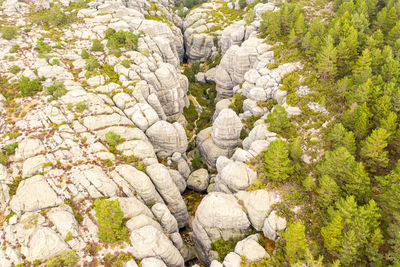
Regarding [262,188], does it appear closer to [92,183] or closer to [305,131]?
[305,131]

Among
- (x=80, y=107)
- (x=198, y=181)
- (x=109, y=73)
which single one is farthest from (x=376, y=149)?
(x=109, y=73)

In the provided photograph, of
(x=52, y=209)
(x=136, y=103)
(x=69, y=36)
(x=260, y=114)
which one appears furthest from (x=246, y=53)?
(x=52, y=209)

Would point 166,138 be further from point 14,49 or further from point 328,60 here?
point 14,49

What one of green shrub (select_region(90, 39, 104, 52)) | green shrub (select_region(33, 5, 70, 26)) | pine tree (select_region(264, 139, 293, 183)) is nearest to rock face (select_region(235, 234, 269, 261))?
pine tree (select_region(264, 139, 293, 183))

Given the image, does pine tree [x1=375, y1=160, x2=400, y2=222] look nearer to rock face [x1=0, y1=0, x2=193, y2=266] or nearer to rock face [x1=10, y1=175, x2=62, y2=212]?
→ rock face [x1=0, y1=0, x2=193, y2=266]

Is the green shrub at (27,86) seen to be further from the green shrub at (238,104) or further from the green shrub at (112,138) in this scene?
the green shrub at (238,104)
